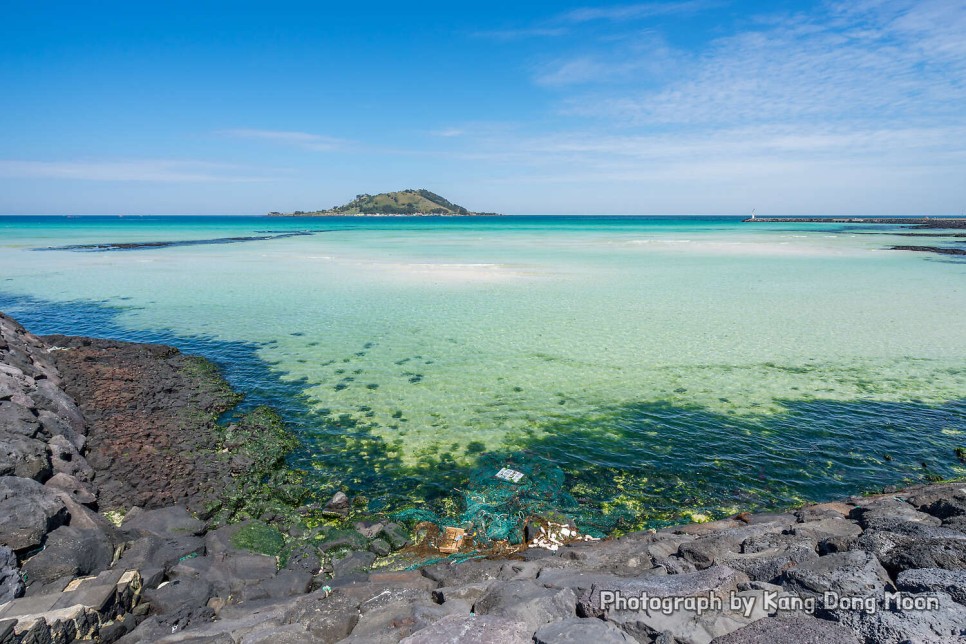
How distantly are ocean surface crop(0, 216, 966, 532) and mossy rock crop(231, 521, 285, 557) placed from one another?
3.88 ft

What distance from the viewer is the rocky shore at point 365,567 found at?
4.61m

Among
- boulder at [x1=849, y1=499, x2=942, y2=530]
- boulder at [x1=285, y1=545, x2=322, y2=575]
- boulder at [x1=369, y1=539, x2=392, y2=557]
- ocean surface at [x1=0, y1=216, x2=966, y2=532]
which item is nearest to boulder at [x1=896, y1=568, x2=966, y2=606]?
boulder at [x1=849, y1=499, x2=942, y2=530]

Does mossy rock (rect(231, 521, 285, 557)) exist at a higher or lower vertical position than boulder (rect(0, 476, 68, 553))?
lower

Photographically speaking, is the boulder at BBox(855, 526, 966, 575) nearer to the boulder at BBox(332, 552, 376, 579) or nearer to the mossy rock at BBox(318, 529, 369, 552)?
the boulder at BBox(332, 552, 376, 579)

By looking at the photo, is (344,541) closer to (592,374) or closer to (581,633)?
(581,633)

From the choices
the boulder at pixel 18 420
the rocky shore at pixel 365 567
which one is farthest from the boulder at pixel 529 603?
the boulder at pixel 18 420

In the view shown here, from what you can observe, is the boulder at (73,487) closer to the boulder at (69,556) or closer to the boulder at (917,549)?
the boulder at (69,556)

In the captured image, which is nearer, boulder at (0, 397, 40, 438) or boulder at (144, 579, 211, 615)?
boulder at (144, 579, 211, 615)

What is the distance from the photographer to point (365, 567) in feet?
21.5

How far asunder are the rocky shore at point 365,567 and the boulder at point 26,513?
0.07ft

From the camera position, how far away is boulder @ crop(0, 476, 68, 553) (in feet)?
19.1

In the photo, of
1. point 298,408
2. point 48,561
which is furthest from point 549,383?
point 48,561

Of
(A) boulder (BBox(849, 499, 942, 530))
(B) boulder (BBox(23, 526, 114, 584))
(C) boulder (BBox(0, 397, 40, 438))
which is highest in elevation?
(C) boulder (BBox(0, 397, 40, 438))

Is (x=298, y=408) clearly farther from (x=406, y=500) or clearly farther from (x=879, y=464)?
(x=879, y=464)
